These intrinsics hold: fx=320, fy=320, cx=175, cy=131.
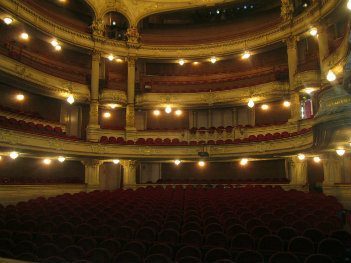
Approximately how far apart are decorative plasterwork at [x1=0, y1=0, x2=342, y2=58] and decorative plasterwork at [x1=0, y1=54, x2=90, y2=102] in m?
2.19

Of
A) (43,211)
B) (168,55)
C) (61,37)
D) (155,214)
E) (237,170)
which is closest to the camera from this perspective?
(155,214)

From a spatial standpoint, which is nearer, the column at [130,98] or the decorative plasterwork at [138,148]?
the decorative plasterwork at [138,148]

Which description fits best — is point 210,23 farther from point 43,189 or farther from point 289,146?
point 43,189

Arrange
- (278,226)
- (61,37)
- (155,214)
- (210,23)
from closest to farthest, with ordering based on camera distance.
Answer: (278,226) < (155,214) < (61,37) < (210,23)

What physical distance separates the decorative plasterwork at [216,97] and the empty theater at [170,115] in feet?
0.20

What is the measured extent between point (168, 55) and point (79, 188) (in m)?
9.54

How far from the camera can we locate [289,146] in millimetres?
13555

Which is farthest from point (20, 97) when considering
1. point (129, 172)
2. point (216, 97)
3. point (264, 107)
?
point (264, 107)

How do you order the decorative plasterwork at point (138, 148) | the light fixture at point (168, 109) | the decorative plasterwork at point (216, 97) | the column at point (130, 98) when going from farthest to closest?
the light fixture at point (168, 109)
the column at point (130, 98)
the decorative plasterwork at point (216, 97)
the decorative plasterwork at point (138, 148)

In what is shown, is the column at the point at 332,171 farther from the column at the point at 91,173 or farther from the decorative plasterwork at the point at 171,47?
the column at the point at 91,173

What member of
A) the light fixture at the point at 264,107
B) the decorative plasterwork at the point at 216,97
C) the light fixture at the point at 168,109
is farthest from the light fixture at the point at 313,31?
the light fixture at the point at 168,109

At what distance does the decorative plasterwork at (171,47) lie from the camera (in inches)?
563

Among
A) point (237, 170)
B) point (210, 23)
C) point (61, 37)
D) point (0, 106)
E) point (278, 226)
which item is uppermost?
point (210, 23)

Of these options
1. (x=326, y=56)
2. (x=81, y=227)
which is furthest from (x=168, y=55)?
(x=81, y=227)
